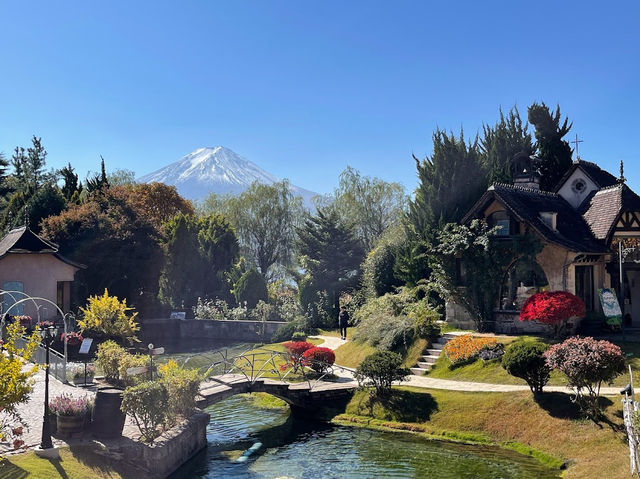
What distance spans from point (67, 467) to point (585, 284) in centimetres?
2536

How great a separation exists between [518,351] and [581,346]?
2.40 m

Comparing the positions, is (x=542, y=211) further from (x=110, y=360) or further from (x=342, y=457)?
(x=110, y=360)

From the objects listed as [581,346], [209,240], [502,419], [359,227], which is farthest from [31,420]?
[359,227]

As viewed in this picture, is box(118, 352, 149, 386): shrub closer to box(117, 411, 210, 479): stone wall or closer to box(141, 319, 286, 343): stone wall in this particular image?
box(117, 411, 210, 479): stone wall

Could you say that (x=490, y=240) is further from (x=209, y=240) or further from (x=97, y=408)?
(x=209, y=240)

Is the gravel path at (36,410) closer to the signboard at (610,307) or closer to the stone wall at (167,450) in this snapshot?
the stone wall at (167,450)

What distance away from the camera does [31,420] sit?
1844cm

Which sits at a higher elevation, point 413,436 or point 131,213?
point 131,213

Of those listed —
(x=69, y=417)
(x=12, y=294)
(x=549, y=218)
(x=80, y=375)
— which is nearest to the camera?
(x=69, y=417)

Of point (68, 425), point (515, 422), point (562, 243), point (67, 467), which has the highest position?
point (562, 243)

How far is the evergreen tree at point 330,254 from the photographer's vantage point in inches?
1847

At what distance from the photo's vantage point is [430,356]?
27.7m

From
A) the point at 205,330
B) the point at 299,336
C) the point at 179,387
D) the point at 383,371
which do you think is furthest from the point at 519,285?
the point at 205,330

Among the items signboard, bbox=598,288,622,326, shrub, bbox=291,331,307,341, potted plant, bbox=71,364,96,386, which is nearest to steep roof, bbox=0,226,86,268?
Result: shrub, bbox=291,331,307,341
